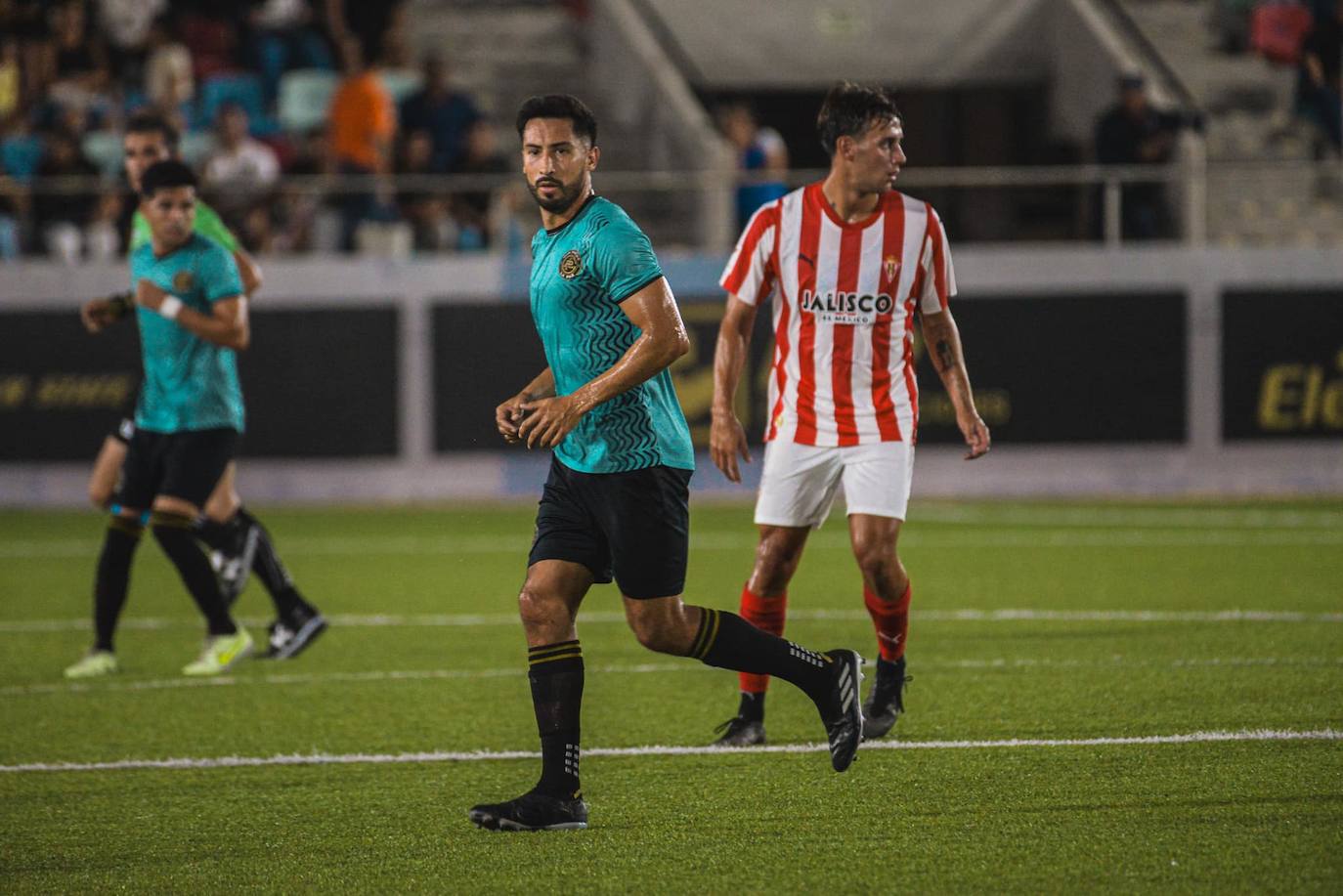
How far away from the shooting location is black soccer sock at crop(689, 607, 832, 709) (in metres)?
5.41

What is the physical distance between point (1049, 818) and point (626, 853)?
116 cm

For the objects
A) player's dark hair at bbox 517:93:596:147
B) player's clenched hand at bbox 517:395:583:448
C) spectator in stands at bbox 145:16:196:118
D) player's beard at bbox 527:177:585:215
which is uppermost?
spectator in stands at bbox 145:16:196:118

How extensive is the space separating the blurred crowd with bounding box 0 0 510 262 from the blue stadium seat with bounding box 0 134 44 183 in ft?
0.04

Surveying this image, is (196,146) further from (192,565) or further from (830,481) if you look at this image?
(830,481)

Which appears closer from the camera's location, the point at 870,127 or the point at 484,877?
the point at 484,877

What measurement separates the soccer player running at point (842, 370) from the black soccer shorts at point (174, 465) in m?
2.62

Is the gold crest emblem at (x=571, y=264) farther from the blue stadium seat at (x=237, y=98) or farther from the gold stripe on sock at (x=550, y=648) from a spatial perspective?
the blue stadium seat at (x=237, y=98)

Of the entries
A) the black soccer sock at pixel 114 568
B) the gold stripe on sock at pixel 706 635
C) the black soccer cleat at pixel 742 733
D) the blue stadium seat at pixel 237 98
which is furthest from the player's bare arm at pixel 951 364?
the blue stadium seat at pixel 237 98

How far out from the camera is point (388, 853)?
16.3ft

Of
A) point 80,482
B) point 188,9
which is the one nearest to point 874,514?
point 80,482

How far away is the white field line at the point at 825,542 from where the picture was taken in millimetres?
12391

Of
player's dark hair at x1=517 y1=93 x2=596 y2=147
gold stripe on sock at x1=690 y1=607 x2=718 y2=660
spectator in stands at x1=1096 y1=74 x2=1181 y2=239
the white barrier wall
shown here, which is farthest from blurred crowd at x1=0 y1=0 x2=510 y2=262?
gold stripe on sock at x1=690 y1=607 x2=718 y2=660

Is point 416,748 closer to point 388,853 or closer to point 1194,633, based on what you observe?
point 388,853

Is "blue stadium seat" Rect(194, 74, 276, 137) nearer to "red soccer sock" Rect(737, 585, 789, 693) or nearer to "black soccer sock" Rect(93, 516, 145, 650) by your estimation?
"black soccer sock" Rect(93, 516, 145, 650)
